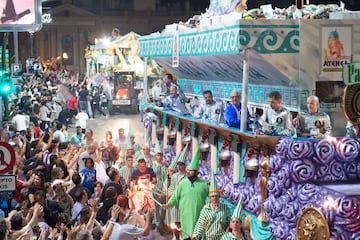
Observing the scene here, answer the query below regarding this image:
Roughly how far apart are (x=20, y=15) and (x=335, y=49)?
16.3 feet

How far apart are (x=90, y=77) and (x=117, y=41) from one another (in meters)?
9.19

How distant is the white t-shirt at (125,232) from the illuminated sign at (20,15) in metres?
4.25

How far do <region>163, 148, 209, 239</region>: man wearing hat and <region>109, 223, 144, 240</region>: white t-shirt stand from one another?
2497mm

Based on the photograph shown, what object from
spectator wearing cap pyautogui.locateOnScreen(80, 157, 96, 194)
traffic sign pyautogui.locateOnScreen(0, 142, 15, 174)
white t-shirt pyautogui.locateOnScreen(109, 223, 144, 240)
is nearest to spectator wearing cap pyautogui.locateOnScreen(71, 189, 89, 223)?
traffic sign pyautogui.locateOnScreen(0, 142, 15, 174)

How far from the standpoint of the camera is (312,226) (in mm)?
8602

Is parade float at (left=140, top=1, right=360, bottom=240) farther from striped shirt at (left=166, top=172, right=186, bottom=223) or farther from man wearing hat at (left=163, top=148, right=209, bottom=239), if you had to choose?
striped shirt at (left=166, top=172, right=186, bottom=223)

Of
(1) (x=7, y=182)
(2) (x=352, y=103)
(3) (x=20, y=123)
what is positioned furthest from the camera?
(3) (x=20, y=123)

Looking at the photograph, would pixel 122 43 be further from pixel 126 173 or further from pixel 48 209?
pixel 48 209

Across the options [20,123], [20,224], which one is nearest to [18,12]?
[20,224]

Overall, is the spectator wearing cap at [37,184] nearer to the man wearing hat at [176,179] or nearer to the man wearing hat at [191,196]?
the man wearing hat at [191,196]

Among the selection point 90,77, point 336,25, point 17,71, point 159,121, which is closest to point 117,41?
point 17,71

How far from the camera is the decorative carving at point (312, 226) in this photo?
27.4 feet

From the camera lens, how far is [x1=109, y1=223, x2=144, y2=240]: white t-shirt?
8.55 m

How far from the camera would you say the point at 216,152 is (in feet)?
41.3
